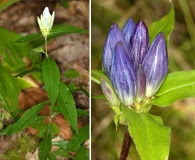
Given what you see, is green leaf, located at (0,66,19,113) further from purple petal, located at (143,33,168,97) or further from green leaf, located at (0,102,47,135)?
purple petal, located at (143,33,168,97)

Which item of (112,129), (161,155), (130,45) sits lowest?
(112,129)

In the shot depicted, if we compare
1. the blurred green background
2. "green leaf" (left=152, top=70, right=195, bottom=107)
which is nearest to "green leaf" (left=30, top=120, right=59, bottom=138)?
the blurred green background

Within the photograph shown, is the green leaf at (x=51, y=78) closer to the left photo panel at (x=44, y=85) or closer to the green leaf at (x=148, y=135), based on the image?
the left photo panel at (x=44, y=85)

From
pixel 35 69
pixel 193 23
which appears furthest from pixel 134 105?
pixel 193 23

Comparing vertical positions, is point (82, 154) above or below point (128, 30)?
below

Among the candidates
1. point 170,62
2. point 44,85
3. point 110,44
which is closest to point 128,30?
point 110,44

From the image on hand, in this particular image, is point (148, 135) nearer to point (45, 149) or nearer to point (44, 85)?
point (45, 149)

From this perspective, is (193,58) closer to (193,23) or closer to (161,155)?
(193,23)
